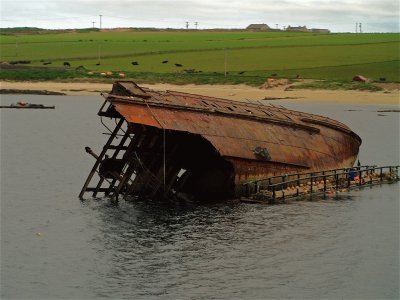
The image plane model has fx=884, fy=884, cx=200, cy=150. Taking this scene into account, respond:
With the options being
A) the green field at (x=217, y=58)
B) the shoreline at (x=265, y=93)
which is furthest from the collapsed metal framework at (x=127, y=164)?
the green field at (x=217, y=58)

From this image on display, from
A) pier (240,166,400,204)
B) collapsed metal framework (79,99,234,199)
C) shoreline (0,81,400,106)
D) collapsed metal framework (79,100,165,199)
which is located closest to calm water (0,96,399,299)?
pier (240,166,400,204)

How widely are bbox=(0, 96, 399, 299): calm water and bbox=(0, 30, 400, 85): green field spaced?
7704 cm

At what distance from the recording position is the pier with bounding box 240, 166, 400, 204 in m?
46.2

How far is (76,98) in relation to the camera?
145 metres

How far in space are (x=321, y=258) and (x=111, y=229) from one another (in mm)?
9975

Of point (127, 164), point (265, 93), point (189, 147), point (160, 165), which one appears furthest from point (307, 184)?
point (265, 93)

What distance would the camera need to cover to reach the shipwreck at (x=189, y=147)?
43750mm

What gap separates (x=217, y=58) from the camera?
155125 millimetres

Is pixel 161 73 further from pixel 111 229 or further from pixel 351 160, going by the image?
pixel 111 229

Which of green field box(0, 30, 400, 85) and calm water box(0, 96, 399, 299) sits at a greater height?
green field box(0, 30, 400, 85)

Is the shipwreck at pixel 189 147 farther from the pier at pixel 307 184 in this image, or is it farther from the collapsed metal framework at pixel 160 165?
the pier at pixel 307 184

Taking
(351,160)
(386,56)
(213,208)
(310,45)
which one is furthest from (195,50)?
(213,208)

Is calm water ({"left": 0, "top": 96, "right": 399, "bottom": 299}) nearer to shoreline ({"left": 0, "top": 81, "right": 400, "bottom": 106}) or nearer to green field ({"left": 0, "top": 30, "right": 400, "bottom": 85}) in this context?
shoreline ({"left": 0, "top": 81, "right": 400, "bottom": 106})

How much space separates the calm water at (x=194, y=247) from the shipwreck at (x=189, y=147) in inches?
62.0
